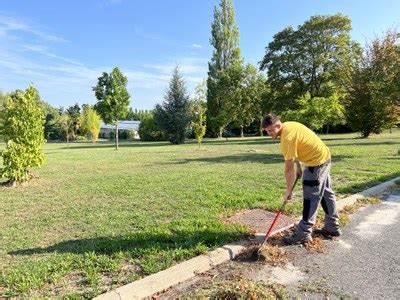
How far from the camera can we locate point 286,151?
12.3 feet

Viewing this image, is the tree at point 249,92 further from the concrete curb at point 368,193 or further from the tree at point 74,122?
the concrete curb at point 368,193

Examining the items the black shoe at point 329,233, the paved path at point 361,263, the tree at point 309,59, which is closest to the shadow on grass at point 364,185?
the paved path at point 361,263

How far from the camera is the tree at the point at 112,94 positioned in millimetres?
23797

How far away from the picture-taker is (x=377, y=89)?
46.6 feet

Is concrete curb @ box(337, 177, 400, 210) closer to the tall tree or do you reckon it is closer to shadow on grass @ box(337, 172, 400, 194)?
shadow on grass @ box(337, 172, 400, 194)

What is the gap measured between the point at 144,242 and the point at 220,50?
42.0 m

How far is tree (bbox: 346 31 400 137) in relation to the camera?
44.8 feet

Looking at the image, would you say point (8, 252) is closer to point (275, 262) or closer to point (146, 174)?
point (275, 262)

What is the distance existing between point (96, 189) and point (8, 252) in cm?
376

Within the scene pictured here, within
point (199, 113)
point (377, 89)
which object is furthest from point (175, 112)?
point (377, 89)

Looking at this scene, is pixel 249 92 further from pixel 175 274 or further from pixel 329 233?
pixel 175 274

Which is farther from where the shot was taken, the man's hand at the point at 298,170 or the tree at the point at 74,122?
the tree at the point at 74,122

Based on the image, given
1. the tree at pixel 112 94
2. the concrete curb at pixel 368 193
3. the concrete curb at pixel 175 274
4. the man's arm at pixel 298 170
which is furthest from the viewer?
the tree at pixel 112 94

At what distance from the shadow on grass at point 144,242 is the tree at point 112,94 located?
20.1 metres
